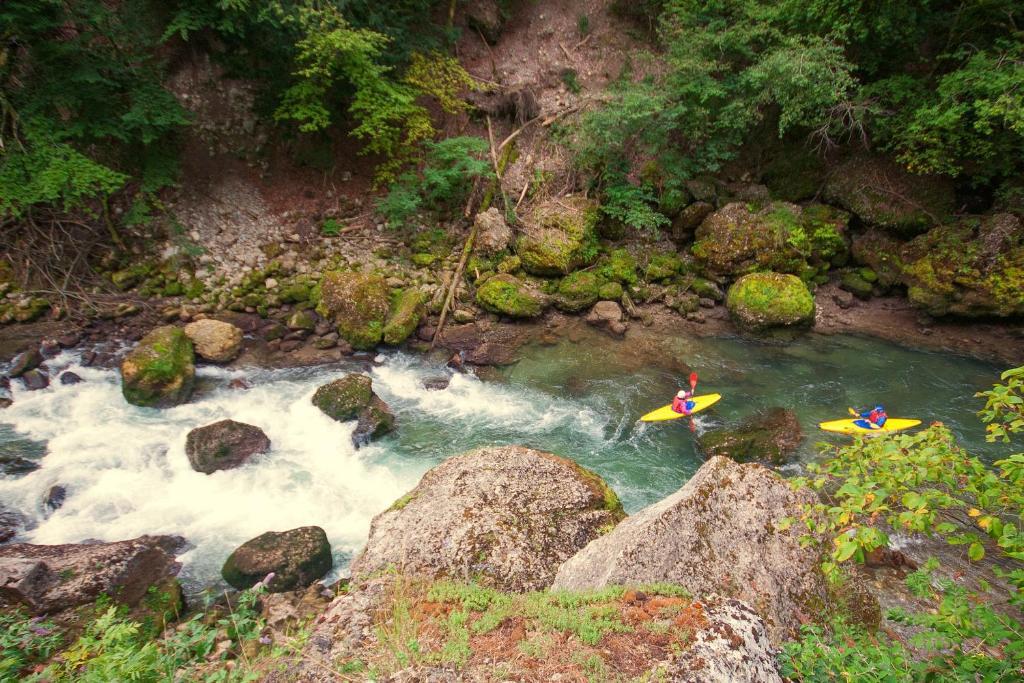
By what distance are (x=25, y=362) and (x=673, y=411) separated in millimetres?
12091

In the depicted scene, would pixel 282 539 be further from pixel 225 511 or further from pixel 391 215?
pixel 391 215

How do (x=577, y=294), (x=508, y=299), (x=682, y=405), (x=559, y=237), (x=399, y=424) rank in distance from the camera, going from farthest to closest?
(x=559, y=237)
(x=577, y=294)
(x=508, y=299)
(x=399, y=424)
(x=682, y=405)

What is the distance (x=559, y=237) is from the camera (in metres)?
12.1

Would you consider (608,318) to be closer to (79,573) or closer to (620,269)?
(620,269)

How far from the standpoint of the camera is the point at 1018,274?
32.1ft

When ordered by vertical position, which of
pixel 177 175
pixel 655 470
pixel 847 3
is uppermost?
pixel 847 3

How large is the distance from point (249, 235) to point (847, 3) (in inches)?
558

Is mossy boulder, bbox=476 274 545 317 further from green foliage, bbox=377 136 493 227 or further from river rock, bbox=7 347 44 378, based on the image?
river rock, bbox=7 347 44 378

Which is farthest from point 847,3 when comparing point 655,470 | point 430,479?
point 430,479

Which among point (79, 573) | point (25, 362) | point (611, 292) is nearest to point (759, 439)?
point (611, 292)

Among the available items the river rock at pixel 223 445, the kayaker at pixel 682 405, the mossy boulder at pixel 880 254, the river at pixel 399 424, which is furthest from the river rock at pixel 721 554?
the mossy boulder at pixel 880 254

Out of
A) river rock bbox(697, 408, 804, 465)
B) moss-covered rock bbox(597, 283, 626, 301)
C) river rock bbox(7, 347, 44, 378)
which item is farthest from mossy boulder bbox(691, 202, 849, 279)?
river rock bbox(7, 347, 44, 378)

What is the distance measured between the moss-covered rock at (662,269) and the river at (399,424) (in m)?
2.00

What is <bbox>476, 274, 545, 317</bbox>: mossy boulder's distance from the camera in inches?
447
